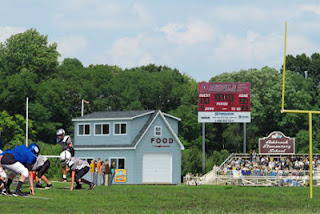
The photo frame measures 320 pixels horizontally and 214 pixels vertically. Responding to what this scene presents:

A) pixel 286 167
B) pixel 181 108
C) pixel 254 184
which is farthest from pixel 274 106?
pixel 254 184

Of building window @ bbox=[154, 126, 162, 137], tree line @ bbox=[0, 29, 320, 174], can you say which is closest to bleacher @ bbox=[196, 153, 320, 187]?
building window @ bbox=[154, 126, 162, 137]

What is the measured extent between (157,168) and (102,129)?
5867mm

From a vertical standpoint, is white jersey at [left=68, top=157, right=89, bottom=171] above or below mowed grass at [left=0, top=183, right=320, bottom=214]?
above

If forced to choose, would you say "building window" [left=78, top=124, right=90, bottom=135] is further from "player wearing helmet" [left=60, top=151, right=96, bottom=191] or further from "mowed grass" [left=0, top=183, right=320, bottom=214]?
"mowed grass" [left=0, top=183, right=320, bottom=214]

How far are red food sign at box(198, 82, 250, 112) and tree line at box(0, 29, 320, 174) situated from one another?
1060 centimetres

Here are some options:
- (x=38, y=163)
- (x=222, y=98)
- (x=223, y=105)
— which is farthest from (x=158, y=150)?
(x=38, y=163)

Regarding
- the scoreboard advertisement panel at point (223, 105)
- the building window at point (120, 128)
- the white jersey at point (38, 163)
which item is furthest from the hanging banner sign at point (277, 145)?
the white jersey at point (38, 163)

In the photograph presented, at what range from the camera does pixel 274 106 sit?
299 feet

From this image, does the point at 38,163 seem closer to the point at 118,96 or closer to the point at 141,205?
the point at 141,205

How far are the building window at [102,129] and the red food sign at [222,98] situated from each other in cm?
1105

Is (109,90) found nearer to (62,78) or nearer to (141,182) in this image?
(62,78)

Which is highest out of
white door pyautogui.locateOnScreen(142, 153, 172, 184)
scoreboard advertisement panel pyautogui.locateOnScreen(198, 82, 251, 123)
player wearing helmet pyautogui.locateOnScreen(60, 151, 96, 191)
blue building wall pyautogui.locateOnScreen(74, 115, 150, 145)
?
scoreboard advertisement panel pyautogui.locateOnScreen(198, 82, 251, 123)

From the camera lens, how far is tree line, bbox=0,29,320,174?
86875 millimetres

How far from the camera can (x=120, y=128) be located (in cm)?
6131
